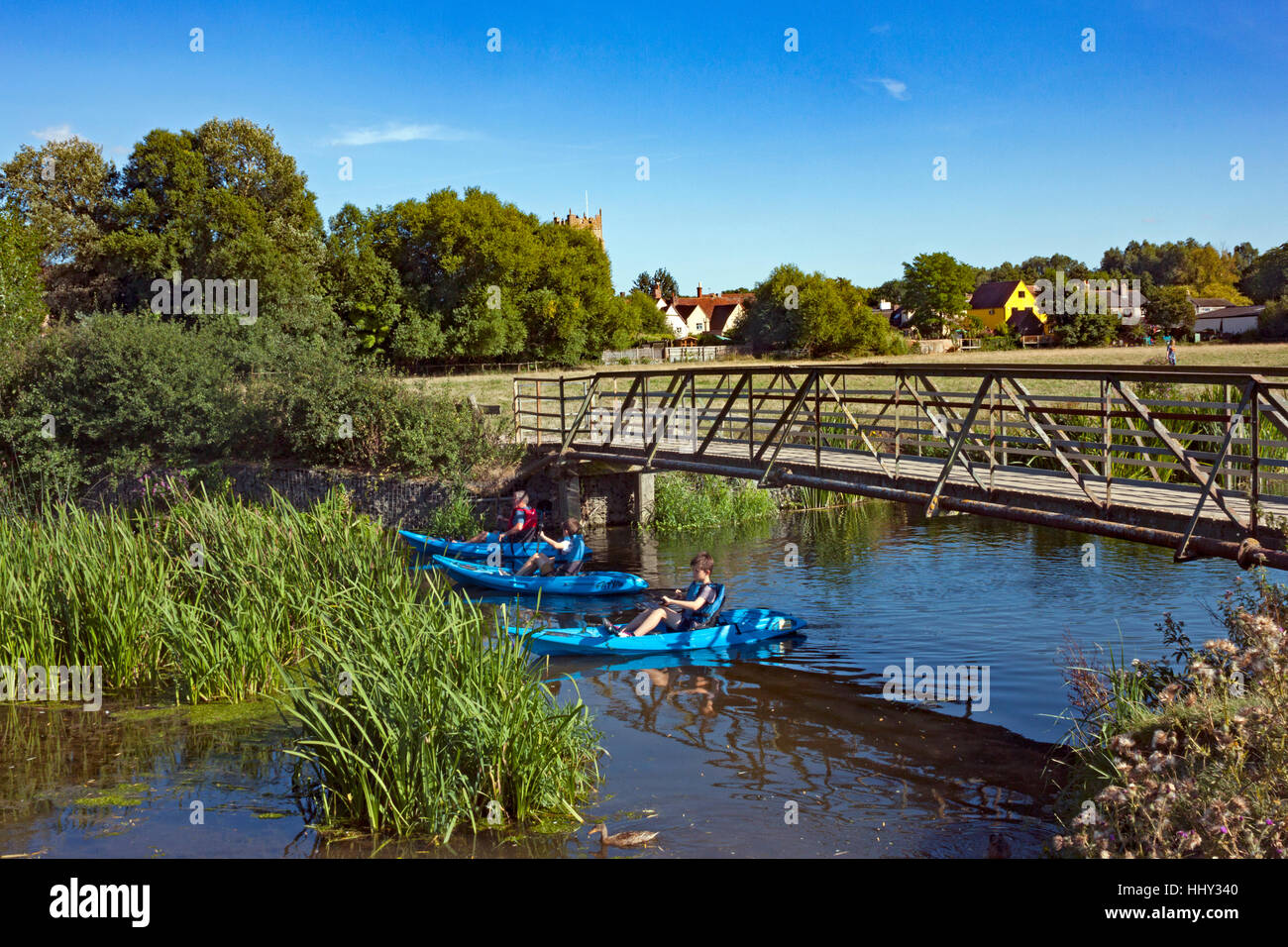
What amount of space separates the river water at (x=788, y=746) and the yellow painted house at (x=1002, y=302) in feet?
291

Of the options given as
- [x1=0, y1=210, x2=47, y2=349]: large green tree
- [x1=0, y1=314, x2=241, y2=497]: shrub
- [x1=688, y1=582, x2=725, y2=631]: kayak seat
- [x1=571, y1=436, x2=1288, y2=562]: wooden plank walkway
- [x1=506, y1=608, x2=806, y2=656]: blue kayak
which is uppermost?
[x1=0, y1=210, x2=47, y2=349]: large green tree

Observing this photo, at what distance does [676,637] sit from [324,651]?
6.20 metres

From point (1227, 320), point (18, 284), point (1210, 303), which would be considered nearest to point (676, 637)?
point (18, 284)

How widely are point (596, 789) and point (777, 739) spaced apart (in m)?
2.51

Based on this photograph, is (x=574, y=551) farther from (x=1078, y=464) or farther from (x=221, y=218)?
(x=221, y=218)

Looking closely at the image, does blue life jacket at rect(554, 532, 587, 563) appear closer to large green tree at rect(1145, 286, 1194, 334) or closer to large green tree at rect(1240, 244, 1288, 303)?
large green tree at rect(1145, 286, 1194, 334)

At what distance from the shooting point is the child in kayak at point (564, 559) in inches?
706

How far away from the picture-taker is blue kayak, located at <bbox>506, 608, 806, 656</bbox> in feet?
44.6

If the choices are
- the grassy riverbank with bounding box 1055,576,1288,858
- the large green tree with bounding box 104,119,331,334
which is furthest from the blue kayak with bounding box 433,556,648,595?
the large green tree with bounding box 104,119,331,334

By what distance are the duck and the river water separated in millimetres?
138

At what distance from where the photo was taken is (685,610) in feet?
45.7

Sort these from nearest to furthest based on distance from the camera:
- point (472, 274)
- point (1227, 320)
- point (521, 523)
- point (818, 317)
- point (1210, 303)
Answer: point (521, 523), point (472, 274), point (818, 317), point (1227, 320), point (1210, 303)
